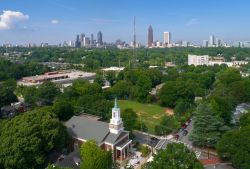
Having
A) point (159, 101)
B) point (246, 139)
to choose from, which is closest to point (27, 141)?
point (246, 139)

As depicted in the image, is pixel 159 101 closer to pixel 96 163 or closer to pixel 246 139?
pixel 246 139

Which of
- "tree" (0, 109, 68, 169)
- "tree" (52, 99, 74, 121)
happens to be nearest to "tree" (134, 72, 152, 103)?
"tree" (52, 99, 74, 121)

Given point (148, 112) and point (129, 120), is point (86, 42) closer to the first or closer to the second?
point (148, 112)

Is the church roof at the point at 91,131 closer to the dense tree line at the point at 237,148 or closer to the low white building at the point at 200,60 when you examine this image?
the dense tree line at the point at 237,148

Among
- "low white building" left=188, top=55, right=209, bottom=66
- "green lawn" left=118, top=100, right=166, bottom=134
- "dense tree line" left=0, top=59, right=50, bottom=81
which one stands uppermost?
"low white building" left=188, top=55, right=209, bottom=66

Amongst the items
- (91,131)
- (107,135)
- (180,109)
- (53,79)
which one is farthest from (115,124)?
(53,79)

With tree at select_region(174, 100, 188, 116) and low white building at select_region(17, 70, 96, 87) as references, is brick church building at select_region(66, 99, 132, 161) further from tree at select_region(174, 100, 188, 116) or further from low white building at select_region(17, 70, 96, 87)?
low white building at select_region(17, 70, 96, 87)
